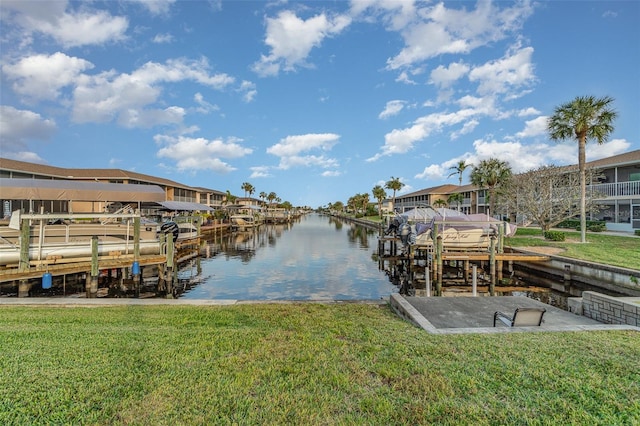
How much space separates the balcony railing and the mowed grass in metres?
30.3

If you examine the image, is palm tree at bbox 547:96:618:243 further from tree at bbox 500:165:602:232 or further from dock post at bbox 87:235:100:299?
dock post at bbox 87:235:100:299

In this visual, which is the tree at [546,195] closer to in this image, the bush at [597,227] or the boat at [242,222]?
the bush at [597,227]

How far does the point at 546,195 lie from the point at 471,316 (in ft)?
78.2

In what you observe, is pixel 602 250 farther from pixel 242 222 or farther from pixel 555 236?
pixel 242 222

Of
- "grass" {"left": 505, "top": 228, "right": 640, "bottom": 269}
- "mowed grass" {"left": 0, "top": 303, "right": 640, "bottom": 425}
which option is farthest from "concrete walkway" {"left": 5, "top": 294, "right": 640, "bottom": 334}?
"grass" {"left": 505, "top": 228, "right": 640, "bottom": 269}

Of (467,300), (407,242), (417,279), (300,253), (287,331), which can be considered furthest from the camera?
(300,253)

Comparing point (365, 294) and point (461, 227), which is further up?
point (461, 227)

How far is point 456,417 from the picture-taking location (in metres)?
3.27

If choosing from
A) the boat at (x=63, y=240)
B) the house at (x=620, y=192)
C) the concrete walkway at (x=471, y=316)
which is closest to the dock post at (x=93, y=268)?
the boat at (x=63, y=240)

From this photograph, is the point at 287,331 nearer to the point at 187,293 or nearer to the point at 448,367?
the point at 448,367

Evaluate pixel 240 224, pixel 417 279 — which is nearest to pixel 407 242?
pixel 417 279

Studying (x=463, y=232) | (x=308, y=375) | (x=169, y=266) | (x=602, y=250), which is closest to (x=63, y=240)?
(x=169, y=266)

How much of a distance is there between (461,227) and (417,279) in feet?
13.6

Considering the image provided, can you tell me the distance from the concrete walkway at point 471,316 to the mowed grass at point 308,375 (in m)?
0.37
